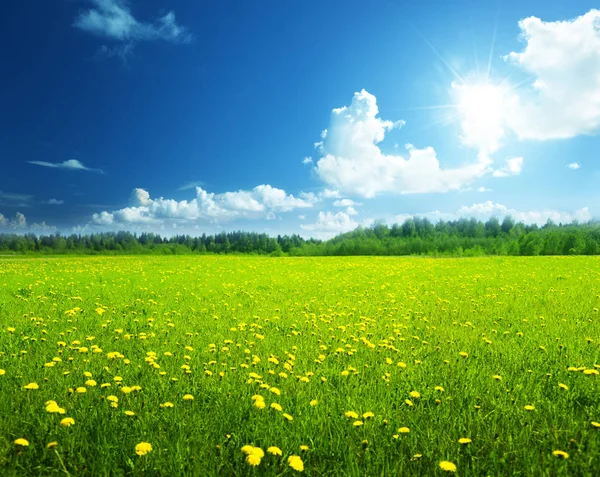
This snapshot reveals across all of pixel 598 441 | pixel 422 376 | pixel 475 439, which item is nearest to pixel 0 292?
pixel 422 376

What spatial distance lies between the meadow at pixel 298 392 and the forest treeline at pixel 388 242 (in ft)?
176

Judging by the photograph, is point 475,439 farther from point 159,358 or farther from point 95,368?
point 95,368

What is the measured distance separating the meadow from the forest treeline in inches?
2110

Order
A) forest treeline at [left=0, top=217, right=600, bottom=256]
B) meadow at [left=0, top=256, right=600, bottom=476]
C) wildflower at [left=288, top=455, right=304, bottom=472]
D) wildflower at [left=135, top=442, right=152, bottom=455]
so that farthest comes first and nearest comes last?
forest treeline at [left=0, top=217, right=600, bottom=256]
meadow at [left=0, top=256, right=600, bottom=476]
wildflower at [left=135, top=442, right=152, bottom=455]
wildflower at [left=288, top=455, right=304, bottom=472]

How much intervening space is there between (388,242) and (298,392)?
8918cm

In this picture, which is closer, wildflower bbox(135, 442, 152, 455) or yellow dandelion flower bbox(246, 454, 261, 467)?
yellow dandelion flower bbox(246, 454, 261, 467)

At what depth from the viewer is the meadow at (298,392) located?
2.80 metres

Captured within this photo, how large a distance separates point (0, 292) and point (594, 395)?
13.0 meters

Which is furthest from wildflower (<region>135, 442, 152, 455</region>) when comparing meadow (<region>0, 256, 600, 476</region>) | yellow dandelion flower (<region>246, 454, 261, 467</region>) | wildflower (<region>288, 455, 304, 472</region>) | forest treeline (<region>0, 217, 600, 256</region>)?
forest treeline (<region>0, 217, 600, 256</region>)

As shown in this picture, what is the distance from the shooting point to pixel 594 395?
13.0 ft

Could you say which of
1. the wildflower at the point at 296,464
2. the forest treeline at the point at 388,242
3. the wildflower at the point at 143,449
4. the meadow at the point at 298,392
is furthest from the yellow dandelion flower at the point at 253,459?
the forest treeline at the point at 388,242

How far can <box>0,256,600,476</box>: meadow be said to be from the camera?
2799mm

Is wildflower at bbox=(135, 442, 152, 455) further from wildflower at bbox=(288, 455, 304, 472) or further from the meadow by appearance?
wildflower at bbox=(288, 455, 304, 472)

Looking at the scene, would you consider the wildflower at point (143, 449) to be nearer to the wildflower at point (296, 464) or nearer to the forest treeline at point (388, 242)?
the wildflower at point (296, 464)
